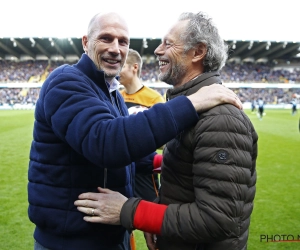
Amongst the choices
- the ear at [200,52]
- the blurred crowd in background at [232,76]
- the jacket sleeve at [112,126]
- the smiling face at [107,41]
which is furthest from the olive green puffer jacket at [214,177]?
the blurred crowd in background at [232,76]

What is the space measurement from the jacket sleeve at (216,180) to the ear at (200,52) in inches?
15.7

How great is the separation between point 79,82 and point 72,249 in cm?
96

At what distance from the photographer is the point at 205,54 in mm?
1829

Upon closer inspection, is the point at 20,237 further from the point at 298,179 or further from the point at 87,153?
the point at 298,179

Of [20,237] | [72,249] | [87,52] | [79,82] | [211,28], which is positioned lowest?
[20,237]

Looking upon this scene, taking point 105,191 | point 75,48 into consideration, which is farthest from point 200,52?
point 75,48

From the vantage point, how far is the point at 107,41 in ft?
6.66

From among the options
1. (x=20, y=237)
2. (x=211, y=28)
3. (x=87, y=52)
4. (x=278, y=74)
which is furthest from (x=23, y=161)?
(x=278, y=74)

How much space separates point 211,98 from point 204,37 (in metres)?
0.43

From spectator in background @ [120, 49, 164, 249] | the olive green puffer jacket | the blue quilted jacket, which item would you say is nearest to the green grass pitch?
spectator in background @ [120, 49, 164, 249]

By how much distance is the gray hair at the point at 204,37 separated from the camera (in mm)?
1806

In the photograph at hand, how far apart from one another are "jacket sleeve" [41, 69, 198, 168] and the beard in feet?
1.22

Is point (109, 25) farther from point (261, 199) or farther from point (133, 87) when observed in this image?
point (261, 199)

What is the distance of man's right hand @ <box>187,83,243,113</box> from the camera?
157cm
